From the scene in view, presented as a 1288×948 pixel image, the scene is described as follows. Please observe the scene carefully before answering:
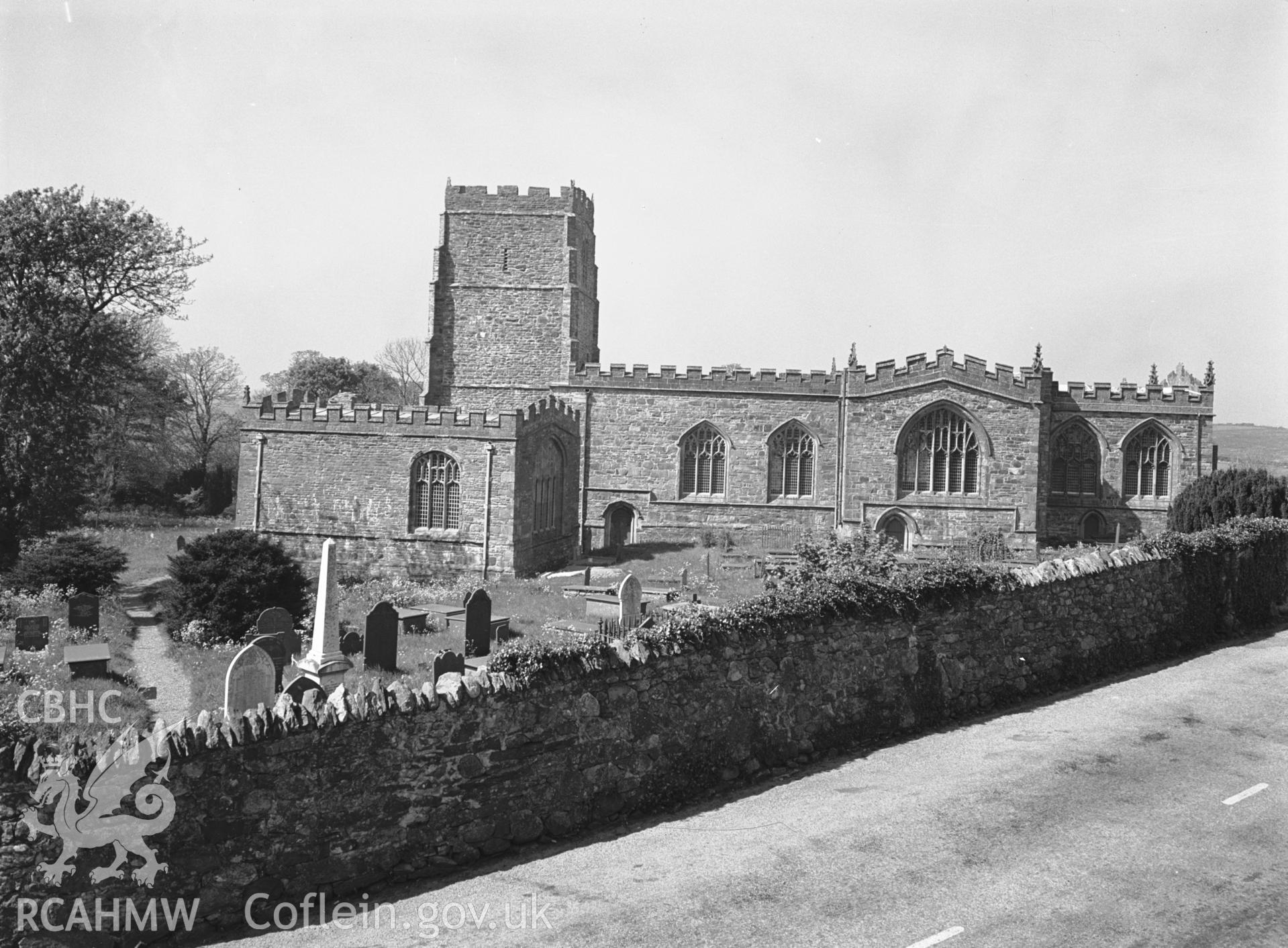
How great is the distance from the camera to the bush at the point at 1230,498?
24359 mm

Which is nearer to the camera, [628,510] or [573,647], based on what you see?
[573,647]

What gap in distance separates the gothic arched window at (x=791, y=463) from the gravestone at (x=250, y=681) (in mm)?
26873

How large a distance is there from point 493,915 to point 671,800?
2404 millimetres

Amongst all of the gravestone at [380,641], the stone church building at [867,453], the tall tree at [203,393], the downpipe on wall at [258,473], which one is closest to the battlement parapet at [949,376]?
the stone church building at [867,453]

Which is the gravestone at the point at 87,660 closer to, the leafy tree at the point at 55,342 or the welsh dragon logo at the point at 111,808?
the welsh dragon logo at the point at 111,808

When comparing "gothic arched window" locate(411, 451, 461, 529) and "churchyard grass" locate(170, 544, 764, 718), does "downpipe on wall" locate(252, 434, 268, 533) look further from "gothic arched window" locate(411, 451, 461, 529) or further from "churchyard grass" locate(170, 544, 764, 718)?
"gothic arched window" locate(411, 451, 461, 529)

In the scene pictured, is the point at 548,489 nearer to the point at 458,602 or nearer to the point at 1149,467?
the point at 458,602

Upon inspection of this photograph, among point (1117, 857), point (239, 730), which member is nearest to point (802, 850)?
point (1117, 857)

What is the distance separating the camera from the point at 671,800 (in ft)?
29.7

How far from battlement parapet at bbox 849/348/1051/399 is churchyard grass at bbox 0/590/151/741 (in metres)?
24.3

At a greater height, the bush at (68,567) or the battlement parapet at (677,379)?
the battlement parapet at (677,379)

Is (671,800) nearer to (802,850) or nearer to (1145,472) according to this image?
(802,850)

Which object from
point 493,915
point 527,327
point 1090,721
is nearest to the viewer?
point 493,915

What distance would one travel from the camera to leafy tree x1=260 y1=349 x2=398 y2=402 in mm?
57906
